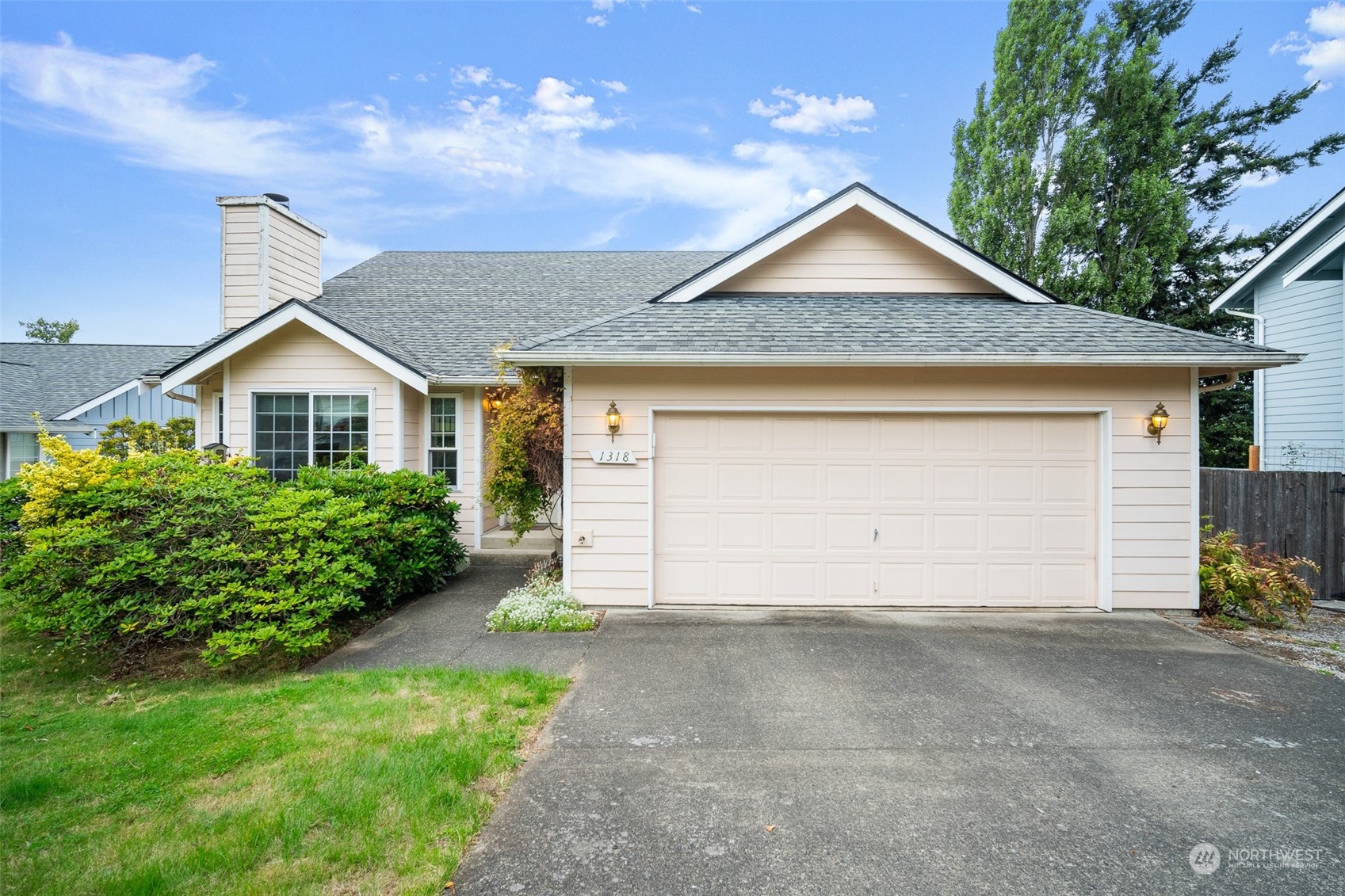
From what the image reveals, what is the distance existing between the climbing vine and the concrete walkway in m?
1.36

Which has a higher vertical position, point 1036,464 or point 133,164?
point 133,164

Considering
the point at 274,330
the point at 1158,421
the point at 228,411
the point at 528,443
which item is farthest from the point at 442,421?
the point at 1158,421

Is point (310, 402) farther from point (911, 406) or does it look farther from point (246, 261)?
point (911, 406)

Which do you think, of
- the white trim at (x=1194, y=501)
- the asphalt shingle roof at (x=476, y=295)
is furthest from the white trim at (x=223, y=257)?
the white trim at (x=1194, y=501)

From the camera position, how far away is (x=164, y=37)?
9.47m

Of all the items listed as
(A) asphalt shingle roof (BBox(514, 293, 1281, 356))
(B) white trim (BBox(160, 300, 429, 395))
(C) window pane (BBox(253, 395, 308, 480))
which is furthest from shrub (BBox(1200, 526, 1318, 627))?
(C) window pane (BBox(253, 395, 308, 480))

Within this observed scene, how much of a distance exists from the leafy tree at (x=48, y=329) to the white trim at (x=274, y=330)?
130ft

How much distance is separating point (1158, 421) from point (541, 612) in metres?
7.04

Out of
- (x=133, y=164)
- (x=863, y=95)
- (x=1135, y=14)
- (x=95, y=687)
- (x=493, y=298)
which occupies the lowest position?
(x=95, y=687)

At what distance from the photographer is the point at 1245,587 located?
6.44 meters

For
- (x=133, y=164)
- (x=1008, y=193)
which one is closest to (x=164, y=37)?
(x=133, y=164)

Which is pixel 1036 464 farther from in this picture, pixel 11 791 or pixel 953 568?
pixel 11 791

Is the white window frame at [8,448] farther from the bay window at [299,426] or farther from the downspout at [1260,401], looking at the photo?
the downspout at [1260,401]

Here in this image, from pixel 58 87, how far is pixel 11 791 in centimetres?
1142
